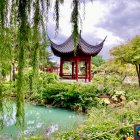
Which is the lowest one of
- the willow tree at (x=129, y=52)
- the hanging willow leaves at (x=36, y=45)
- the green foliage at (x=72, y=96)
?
the green foliage at (x=72, y=96)

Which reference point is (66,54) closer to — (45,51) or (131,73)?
(131,73)

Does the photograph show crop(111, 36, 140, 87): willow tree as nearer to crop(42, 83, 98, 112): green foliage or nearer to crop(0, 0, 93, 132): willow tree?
crop(42, 83, 98, 112): green foliage

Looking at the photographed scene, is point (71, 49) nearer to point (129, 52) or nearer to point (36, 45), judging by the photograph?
point (129, 52)

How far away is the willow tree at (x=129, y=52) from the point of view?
1274cm

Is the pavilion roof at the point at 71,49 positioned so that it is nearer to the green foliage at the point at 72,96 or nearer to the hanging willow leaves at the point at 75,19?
the green foliage at the point at 72,96

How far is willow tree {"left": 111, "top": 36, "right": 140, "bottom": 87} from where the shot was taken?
12742mm

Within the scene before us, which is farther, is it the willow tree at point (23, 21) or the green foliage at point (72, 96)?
the green foliage at point (72, 96)

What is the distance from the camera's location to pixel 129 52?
1294 centimetres

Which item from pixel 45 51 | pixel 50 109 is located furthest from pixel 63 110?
pixel 45 51

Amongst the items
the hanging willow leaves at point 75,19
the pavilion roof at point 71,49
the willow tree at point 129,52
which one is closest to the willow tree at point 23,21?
the hanging willow leaves at point 75,19

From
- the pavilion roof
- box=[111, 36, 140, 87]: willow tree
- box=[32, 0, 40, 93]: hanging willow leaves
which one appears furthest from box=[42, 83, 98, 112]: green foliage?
box=[32, 0, 40, 93]: hanging willow leaves

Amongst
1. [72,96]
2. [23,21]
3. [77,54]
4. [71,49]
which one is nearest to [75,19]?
[23,21]

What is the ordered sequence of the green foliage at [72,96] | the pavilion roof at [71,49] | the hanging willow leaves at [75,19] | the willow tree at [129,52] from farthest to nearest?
the pavilion roof at [71,49], the willow tree at [129,52], the green foliage at [72,96], the hanging willow leaves at [75,19]

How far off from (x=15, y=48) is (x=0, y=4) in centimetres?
20
